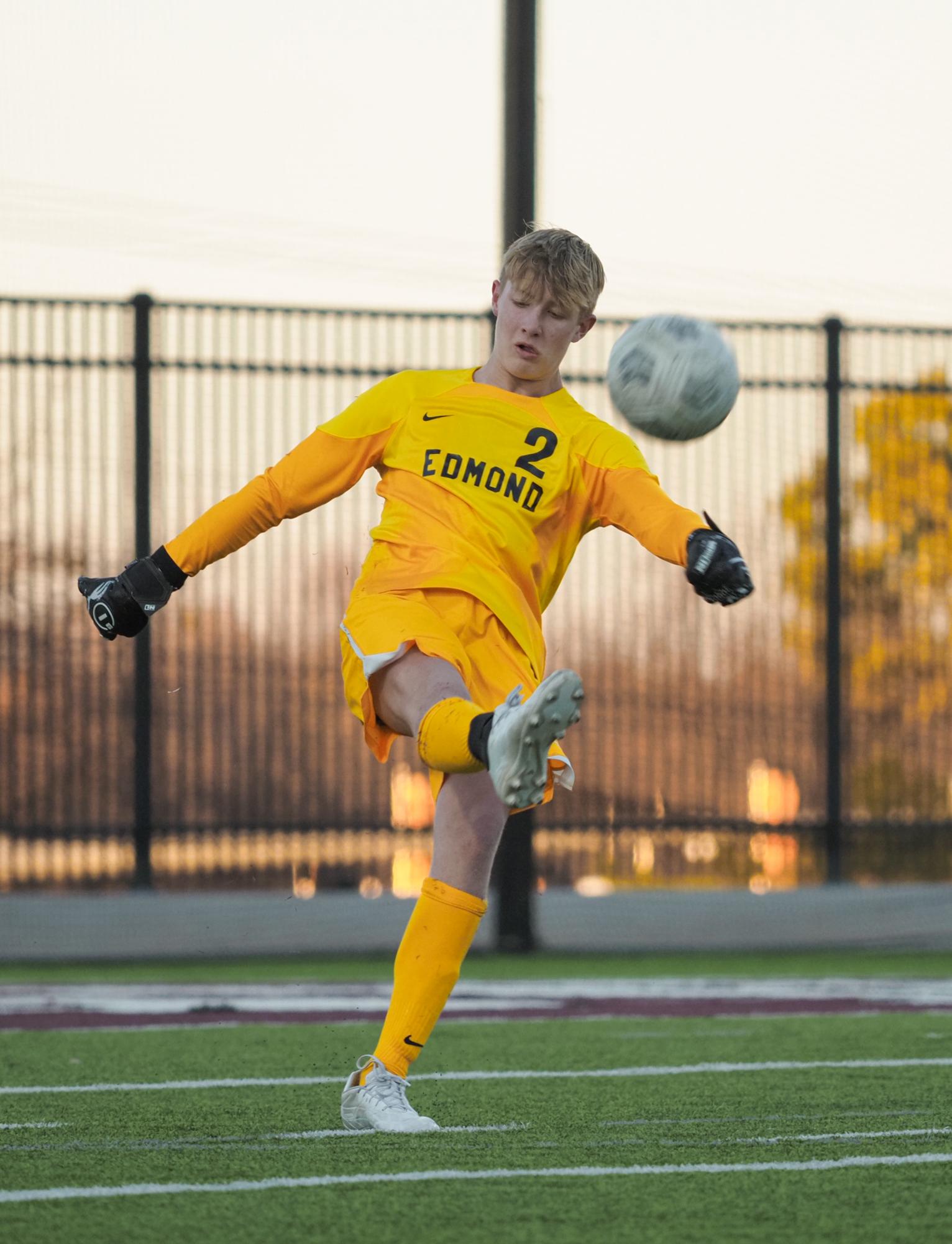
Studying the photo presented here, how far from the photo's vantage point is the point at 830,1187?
337 cm

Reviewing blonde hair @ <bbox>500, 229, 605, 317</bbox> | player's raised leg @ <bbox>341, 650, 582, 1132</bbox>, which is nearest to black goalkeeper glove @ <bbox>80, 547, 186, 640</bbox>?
player's raised leg @ <bbox>341, 650, 582, 1132</bbox>

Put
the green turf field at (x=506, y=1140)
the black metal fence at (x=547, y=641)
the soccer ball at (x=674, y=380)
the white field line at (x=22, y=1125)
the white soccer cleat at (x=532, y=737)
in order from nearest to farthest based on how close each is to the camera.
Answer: the green turf field at (x=506, y=1140) < the white soccer cleat at (x=532, y=737) < the white field line at (x=22, y=1125) < the soccer ball at (x=674, y=380) < the black metal fence at (x=547, y=641)

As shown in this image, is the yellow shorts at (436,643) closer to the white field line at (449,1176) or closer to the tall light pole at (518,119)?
the white field line at (449,1176)

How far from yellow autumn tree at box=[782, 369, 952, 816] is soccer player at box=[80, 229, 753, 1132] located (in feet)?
22.6

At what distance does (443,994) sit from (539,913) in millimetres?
6743

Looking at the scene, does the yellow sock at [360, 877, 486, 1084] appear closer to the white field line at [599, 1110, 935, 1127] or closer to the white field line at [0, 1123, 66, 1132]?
the white field line at [599, 1110, 935, 1127]

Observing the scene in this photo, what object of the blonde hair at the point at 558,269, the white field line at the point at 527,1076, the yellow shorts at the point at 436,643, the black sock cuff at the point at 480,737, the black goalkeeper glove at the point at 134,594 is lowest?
the white field line at the point at 527,1076

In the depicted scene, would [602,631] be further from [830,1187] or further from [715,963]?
[830,1187]

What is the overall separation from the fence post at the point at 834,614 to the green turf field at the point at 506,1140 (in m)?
4.89

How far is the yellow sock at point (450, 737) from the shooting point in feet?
12.7

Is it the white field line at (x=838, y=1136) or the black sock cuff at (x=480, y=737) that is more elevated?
the black sock cuff at (x=480, y=737)

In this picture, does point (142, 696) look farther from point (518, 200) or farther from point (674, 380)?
point (674, 380)

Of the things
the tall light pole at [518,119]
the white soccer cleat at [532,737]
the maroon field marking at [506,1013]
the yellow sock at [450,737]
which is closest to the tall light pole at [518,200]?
the tall light pole at [518,119]

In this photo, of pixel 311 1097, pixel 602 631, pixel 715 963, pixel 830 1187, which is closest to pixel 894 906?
pixel 715 963
